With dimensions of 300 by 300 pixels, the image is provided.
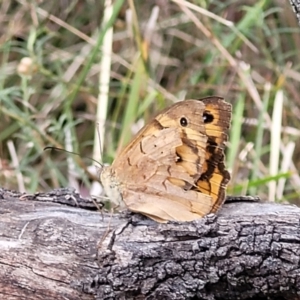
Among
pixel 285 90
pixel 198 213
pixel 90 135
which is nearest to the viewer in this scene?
pixel 198 213

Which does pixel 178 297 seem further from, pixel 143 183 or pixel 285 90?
pixel 285 90

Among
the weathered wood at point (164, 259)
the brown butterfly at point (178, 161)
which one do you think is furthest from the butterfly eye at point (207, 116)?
the weathered wood at point (164, 259)

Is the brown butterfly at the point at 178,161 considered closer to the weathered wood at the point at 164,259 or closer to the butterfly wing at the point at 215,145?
the butterfly wing at the point at 215,145

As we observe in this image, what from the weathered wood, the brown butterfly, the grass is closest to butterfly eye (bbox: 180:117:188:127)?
the brown butterfly

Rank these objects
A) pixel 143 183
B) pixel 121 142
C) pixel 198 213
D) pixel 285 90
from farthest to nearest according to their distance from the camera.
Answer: pixel 285 90
pixel 121 142
pixel 143 183
pixel 198 213

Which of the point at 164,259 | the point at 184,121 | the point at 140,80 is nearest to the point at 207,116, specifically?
the point at 184,121

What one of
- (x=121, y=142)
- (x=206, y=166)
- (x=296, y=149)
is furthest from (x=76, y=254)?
(x=296, y=149)

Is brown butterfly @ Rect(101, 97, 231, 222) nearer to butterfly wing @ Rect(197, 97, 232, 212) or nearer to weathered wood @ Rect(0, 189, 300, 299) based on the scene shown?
butterfly wing @ Rect(197, 97, 232, 212)
